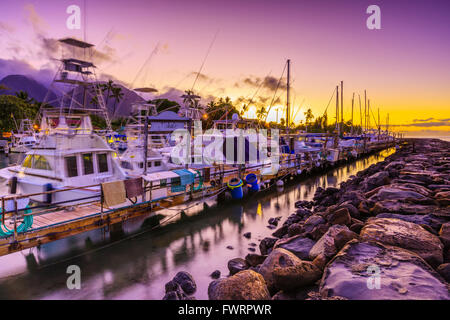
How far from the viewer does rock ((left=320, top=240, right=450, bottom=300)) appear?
548 centimetres

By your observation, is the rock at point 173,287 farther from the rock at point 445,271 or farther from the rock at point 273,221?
the rock at point 273,221

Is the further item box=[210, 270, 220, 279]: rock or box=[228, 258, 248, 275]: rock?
box=[210, 270, 220, 279]: rock

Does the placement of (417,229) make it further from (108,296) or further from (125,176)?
(125,176)

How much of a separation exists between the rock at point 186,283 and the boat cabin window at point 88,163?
7.96m

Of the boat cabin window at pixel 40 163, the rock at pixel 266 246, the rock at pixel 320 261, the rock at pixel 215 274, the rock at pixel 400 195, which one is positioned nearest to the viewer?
the rock at pixel 320 261

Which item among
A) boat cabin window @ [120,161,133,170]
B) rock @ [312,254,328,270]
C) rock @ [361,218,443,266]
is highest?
boat cabin window @ [120,161,133,170]

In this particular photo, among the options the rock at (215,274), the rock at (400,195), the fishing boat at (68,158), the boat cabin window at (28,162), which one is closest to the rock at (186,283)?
the rock at (215,274)

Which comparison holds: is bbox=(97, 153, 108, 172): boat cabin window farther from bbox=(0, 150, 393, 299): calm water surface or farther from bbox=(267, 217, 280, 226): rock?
bbox=(267, 217, 280, 226): rock

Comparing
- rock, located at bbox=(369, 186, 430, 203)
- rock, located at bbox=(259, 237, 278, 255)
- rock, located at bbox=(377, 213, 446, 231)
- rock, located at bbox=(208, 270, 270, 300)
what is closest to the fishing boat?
rock, located at bbox=(259, 237, 278, 255)

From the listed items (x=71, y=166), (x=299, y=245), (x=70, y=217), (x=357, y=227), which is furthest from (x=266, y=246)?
(x=71, y=166)

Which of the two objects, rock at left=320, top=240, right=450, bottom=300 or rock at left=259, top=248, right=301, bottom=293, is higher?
rock at left=320, top=240, right=450, bottom=300

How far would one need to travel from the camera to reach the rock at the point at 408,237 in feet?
23.7

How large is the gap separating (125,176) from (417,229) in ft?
45.5

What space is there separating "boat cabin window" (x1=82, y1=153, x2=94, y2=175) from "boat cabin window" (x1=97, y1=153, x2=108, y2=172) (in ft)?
1.26
